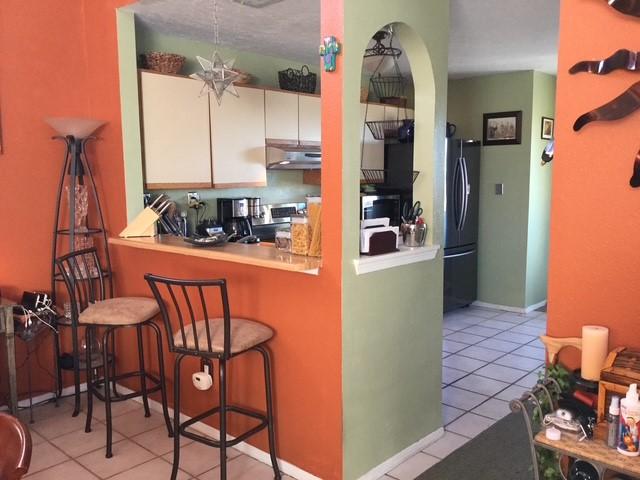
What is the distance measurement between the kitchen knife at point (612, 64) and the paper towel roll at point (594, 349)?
76cm

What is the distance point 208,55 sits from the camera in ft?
13.4

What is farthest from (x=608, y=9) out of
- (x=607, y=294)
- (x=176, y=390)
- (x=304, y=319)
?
(x=176, y=390)

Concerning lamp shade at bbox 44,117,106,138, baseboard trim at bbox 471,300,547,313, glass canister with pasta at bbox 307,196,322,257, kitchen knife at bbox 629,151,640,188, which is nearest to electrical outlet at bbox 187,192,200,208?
lamp shade at bbox 44,117,106,138

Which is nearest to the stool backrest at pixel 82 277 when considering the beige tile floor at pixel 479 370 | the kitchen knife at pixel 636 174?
the beige tile floor at pixel 479 370

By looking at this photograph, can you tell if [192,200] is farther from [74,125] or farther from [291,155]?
[74,125]

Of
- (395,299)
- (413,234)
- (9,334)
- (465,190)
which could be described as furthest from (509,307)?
(9,334)

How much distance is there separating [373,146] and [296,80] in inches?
42.5

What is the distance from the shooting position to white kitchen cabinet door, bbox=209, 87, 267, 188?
3.79 m

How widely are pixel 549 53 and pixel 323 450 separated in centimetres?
360

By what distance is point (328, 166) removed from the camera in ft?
7.44

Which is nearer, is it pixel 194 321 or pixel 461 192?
pixel 194 321

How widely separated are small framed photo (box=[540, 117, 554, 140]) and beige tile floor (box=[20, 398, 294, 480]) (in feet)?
13.9

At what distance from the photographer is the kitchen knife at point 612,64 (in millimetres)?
1525

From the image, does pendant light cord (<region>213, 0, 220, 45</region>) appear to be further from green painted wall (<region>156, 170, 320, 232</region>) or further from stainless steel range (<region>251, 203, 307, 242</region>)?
stainless steel range (<region>251, 203, 307, 242</region>)
